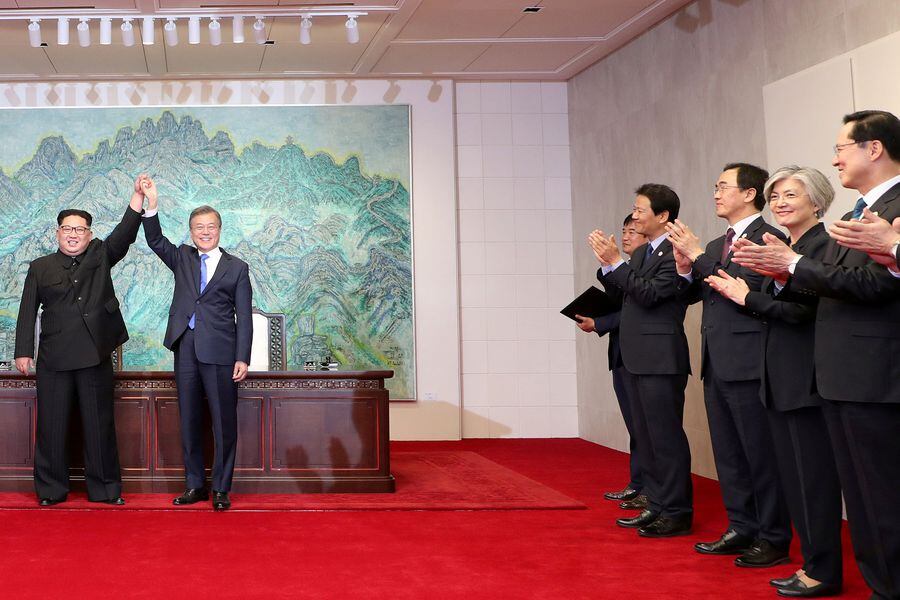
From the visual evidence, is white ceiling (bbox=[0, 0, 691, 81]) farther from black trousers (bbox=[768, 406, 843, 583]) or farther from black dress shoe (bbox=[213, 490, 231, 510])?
black trousers (bbox=[768, 406, 843, 583])

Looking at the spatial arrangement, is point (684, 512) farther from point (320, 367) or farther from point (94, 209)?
point (94, 209)

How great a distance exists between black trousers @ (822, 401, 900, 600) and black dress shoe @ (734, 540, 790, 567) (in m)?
0.73

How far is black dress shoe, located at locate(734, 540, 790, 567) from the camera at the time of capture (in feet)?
12.2

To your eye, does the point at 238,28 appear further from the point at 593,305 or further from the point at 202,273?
the point at 593,305

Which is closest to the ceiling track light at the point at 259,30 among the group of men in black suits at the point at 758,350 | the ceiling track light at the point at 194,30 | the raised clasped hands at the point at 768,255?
the ceiling track light at the point at 194,30

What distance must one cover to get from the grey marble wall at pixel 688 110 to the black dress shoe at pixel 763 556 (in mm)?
2470

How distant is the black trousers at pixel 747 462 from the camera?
3.76 m

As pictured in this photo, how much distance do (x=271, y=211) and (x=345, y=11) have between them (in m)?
2.33

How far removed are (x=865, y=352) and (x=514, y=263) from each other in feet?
20.1

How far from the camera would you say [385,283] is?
865 cm

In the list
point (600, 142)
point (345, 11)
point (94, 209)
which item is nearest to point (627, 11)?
point (600, 142)

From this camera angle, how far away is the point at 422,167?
28.8 feet

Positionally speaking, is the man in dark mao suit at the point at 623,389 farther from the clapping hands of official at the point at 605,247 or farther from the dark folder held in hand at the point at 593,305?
the clapping hands of official at the point at 605,247

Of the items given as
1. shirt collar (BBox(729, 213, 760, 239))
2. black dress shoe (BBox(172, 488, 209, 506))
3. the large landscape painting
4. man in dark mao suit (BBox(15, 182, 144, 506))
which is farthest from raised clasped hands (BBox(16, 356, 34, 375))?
shirt collar (BBox(729, 213, 760, 239))
